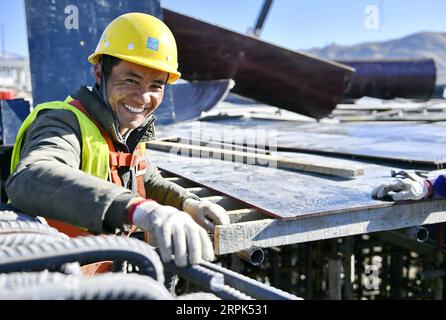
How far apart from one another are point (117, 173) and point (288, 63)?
30.0 feet

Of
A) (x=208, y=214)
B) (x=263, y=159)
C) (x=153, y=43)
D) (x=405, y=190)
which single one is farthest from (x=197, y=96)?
(x=208, y=214)

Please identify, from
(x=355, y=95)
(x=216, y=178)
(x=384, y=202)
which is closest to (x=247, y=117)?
(x=355, y=95)

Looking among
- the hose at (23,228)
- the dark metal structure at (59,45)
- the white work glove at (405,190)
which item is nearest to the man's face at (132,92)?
the hose at (23,228)

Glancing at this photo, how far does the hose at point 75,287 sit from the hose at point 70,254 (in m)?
0.07

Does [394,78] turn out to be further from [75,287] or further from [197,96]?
[75,287]

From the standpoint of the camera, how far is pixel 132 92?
260 cm

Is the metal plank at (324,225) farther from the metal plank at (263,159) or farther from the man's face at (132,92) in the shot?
the metal plank at (263,159)

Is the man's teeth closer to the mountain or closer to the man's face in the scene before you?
the man's face

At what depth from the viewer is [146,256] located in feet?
5.04

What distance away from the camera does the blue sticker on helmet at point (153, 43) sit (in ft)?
8.73

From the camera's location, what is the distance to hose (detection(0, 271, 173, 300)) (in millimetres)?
1236

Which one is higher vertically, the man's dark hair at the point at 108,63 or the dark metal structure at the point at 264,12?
the dark metal structure at the point at 264,12

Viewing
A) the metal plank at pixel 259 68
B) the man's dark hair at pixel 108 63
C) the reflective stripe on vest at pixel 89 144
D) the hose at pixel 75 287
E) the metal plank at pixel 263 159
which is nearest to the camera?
the hose at pixel 75 287
